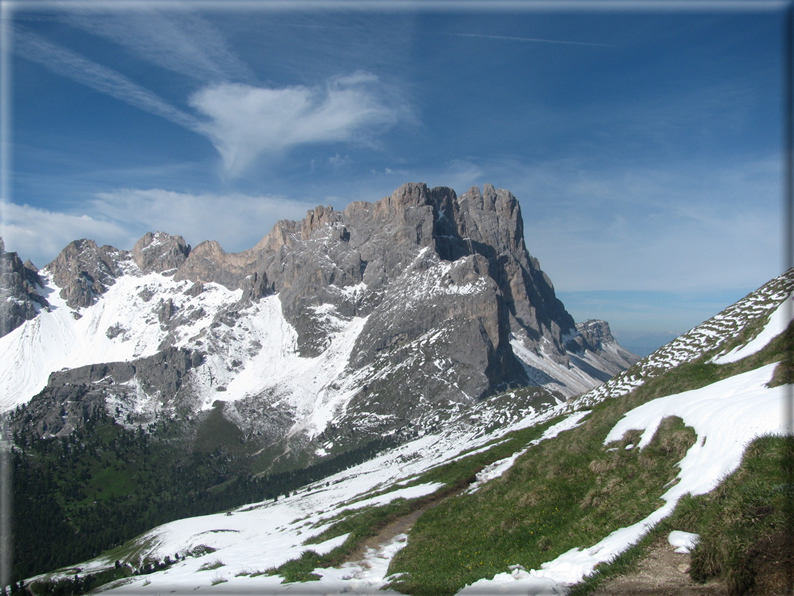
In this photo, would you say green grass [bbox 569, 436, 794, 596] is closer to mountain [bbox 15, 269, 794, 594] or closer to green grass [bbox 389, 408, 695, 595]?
mountain [bbox 15, 269, 794, 594]

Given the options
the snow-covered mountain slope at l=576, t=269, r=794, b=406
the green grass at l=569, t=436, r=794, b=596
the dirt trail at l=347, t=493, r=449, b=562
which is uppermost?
the snow-covered mountain slope at l=576, t=269, r=794, b=406

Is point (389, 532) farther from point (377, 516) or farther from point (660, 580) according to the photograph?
point (660, 580)

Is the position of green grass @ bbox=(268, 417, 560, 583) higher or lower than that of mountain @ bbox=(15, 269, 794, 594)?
lower

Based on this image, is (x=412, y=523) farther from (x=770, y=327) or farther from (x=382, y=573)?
(x=770, y=327)

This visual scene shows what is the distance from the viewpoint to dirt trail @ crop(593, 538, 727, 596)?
872cm

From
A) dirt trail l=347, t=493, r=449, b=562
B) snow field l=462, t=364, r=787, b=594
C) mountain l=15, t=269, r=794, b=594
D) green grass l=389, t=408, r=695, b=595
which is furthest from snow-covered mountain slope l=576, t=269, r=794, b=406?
dirt trail l=347, t=493, r=449, b=562

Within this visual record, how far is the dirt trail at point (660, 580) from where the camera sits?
8.72 metres

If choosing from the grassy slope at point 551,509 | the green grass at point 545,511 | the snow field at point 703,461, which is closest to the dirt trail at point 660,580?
the grassy slope at point 551,509

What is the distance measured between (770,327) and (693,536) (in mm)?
23097

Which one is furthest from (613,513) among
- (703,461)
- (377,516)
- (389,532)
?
(377,516)

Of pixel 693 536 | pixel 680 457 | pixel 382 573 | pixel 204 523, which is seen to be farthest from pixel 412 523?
pixel 204 523

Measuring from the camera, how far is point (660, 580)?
31.0ft

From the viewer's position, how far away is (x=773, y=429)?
11984 mm

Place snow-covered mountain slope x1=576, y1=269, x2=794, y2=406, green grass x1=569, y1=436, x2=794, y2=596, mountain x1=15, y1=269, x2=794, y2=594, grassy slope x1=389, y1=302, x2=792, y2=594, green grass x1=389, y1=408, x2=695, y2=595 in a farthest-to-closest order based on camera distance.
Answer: snow-covered mountain slope x1=576, y1=269, x2=794, y2=406
green grass x1=389, y1=408, x2=695, y2=595
grassy slope x1=389, y1=302, x2=792, y2=594
mountain x1=15, y1=269, x2=794, y2=594
green grass x1=569, y1=436, x2=794, y2=596
